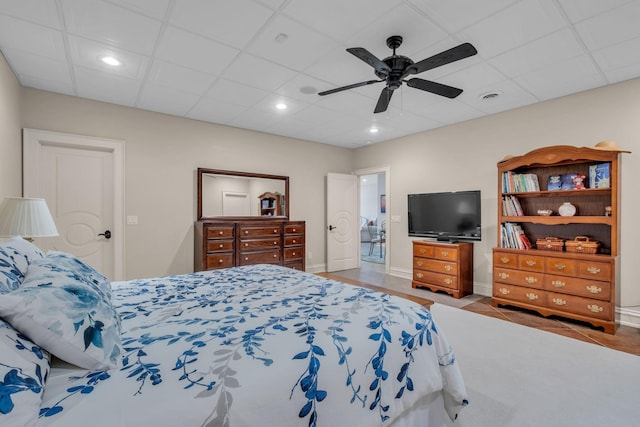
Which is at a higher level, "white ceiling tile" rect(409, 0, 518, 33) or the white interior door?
"white ceiling tile" rect(409, 0, 518, 33)

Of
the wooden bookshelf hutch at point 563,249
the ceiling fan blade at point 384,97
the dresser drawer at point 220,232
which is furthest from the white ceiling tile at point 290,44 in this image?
the wooden bookshelf hutch at point 563,249

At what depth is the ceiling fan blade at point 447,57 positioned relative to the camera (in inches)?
79.4

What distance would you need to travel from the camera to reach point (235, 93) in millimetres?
3584

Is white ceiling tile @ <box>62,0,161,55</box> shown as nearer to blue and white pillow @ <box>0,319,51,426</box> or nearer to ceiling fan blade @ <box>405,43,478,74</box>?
ceiling fan blade @ <box>405,43,478,74</box>

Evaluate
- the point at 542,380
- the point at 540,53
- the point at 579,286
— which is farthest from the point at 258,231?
the point at 579,286

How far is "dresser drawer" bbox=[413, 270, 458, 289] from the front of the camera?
4.33 metres

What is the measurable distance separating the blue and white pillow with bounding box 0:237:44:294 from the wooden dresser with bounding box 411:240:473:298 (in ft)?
14.5

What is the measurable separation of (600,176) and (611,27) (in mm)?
1580

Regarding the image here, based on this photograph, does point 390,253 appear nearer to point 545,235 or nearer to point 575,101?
point 545,235

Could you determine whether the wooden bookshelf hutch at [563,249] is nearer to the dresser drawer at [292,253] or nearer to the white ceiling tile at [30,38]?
the dresser drawer at [292,253]

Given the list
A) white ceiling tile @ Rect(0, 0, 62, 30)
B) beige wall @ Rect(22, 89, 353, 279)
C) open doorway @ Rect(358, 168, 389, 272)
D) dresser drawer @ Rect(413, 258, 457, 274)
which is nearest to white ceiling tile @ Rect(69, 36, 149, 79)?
white ceiling tile @ Rect(0, 0, 62, 30)

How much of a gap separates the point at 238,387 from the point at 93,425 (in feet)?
1.18

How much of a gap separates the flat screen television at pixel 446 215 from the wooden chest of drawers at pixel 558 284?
64 cm

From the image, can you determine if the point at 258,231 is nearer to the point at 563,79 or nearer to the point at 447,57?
the point at 447,57
